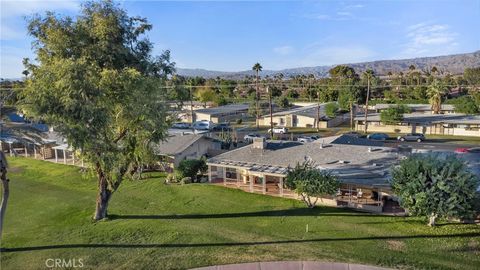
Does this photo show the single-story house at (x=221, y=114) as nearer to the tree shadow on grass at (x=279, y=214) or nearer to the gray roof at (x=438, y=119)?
the gray roof at (x=438, y=119)

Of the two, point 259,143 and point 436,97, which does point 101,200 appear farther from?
point 436,97

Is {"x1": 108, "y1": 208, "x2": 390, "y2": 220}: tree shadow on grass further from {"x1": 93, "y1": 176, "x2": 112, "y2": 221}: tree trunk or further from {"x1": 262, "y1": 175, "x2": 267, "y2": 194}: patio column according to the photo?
{"x1": 262, "y1": 175, "x2": 267, "y2": 194}: patio column

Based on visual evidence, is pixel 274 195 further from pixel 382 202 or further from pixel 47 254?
pixel 47 254

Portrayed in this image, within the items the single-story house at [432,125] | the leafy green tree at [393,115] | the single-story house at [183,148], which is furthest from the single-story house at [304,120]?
the single-story house at [183,148]

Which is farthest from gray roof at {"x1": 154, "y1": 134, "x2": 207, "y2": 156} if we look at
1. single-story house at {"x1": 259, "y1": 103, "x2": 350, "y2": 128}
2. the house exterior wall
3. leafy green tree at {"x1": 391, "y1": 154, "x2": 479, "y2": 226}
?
the house exterior wall

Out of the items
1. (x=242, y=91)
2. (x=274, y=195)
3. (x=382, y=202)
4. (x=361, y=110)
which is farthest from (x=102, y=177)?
(x=242, y=91)

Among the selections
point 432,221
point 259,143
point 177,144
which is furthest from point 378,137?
point 432,221
